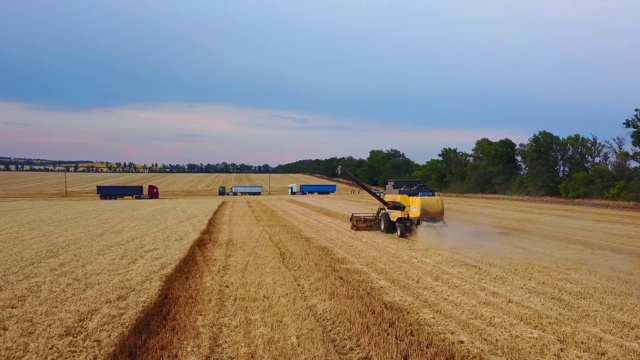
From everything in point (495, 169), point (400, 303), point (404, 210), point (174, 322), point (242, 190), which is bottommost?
point (242, 190)

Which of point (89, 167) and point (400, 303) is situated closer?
point (400, 303)

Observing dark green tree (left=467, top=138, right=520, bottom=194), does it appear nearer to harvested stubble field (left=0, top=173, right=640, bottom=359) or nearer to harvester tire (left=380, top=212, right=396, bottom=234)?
harvester tire (left=380, top=212, right=396, bottom=234)

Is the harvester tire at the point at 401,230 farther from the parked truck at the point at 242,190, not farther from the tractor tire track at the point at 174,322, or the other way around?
the parked truck at the point at 242,190

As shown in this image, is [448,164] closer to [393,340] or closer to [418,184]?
[418,184]

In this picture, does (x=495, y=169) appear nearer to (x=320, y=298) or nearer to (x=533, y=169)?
(x=533, y=169)

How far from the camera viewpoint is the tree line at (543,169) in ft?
136

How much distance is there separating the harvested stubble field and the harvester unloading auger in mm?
840

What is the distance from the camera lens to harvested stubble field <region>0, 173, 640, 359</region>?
251 inches

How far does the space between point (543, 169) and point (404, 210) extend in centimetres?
4301

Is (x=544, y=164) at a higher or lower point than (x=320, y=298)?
higher

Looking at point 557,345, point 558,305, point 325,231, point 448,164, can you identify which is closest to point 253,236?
point 325,231

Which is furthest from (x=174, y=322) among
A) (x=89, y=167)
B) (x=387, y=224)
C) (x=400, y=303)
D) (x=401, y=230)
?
(x=89, y=167)

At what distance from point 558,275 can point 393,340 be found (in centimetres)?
638

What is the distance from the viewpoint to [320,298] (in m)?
8.65
